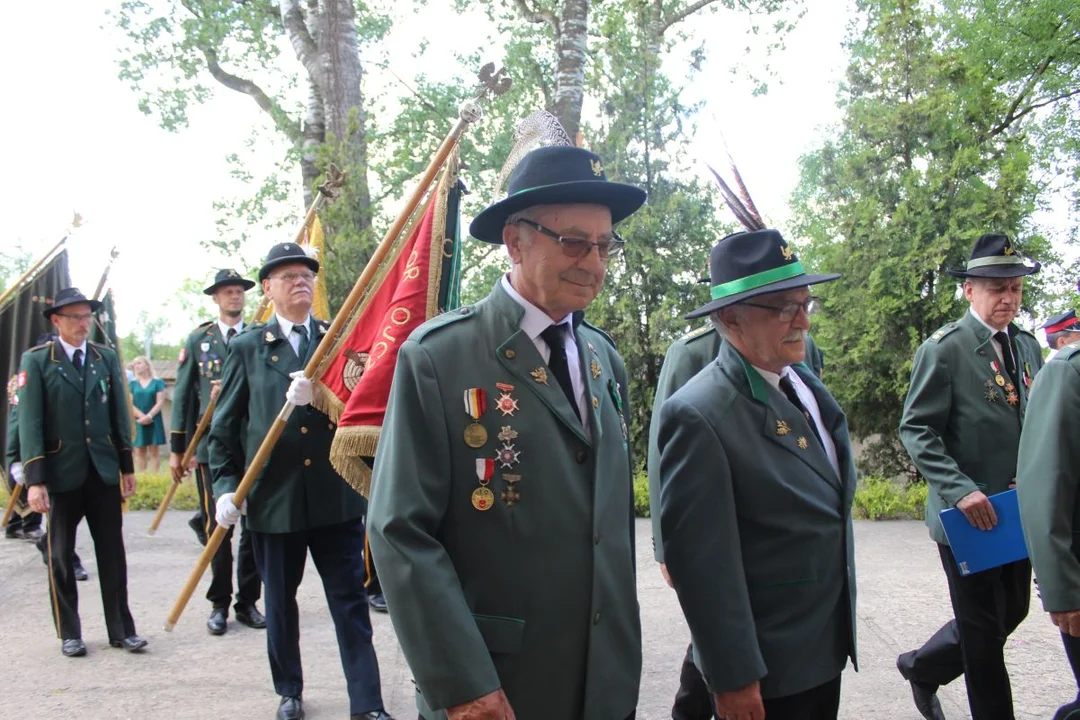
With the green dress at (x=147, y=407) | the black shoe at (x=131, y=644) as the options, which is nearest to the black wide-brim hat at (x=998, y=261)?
the black shoe at (x=131, y=644)

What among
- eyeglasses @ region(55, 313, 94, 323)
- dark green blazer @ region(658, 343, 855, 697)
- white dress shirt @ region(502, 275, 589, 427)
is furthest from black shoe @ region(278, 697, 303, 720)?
eyeglasses @ region(55, 313, 94, 323)

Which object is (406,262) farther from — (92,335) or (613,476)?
(92,335)

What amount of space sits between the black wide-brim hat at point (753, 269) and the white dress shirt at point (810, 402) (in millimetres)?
238

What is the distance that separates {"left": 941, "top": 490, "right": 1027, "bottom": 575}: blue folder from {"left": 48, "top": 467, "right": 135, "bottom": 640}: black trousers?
4842 mm

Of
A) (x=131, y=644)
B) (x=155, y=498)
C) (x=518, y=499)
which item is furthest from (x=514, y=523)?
(x=155, y=498)

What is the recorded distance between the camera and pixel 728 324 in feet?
9.23

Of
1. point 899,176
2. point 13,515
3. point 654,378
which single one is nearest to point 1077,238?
point 899,176

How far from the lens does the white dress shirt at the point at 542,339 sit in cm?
238

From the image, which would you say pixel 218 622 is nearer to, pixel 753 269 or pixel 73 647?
pixel 73 647

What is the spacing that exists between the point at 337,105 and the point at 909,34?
7342 millimetres

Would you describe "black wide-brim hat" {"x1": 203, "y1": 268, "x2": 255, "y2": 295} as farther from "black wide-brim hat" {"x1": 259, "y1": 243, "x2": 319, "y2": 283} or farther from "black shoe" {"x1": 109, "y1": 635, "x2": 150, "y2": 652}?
"black shoe" {"x1": 109, "y1": 635, "x2": 150, "y2": 652}

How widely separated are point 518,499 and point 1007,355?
3.19 m

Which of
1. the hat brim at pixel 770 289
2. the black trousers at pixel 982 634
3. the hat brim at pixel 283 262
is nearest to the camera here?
the hat brim at pixel 770 289

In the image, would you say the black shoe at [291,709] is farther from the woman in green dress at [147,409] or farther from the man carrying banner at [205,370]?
the woman in green dress at [147,409]
